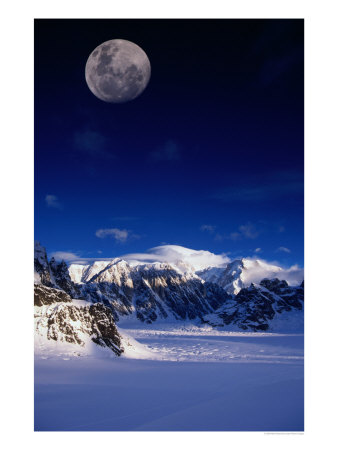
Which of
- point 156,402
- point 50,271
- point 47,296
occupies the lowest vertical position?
point 50,271

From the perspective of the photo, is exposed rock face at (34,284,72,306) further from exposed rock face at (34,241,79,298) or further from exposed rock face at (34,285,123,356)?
exposed rock face at (34,241,79,298)

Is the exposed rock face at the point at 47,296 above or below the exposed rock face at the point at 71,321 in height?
above

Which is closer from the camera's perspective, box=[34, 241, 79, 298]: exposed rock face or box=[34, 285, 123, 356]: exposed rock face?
box=[34, 285, 123, 356]: exposed rock face

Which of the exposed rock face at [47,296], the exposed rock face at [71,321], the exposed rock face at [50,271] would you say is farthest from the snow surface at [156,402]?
the exposed rock face at [50,271]

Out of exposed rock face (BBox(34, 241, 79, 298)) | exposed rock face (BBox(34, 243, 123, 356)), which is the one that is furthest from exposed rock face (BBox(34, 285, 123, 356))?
exposed rock face (BBox(34, 241, 79, 298))

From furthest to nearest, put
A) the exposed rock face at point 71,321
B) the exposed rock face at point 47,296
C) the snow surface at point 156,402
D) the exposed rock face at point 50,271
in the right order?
the exposed rock face at point 50,271 → the exposed rock face at point 47,296 → the exposed rock face at point 71,321 → the snow surface at point 156,402

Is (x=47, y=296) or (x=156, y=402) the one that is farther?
(x=47, y=296)

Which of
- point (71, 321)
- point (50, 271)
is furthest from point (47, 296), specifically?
point (50, 271)

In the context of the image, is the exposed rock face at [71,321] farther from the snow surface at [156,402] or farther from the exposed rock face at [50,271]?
the exposed rock face at [50,271]

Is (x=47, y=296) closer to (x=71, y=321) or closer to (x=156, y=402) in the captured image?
(x=71, y=321)

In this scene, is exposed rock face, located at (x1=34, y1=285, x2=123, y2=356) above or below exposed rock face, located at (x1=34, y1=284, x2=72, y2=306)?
below
